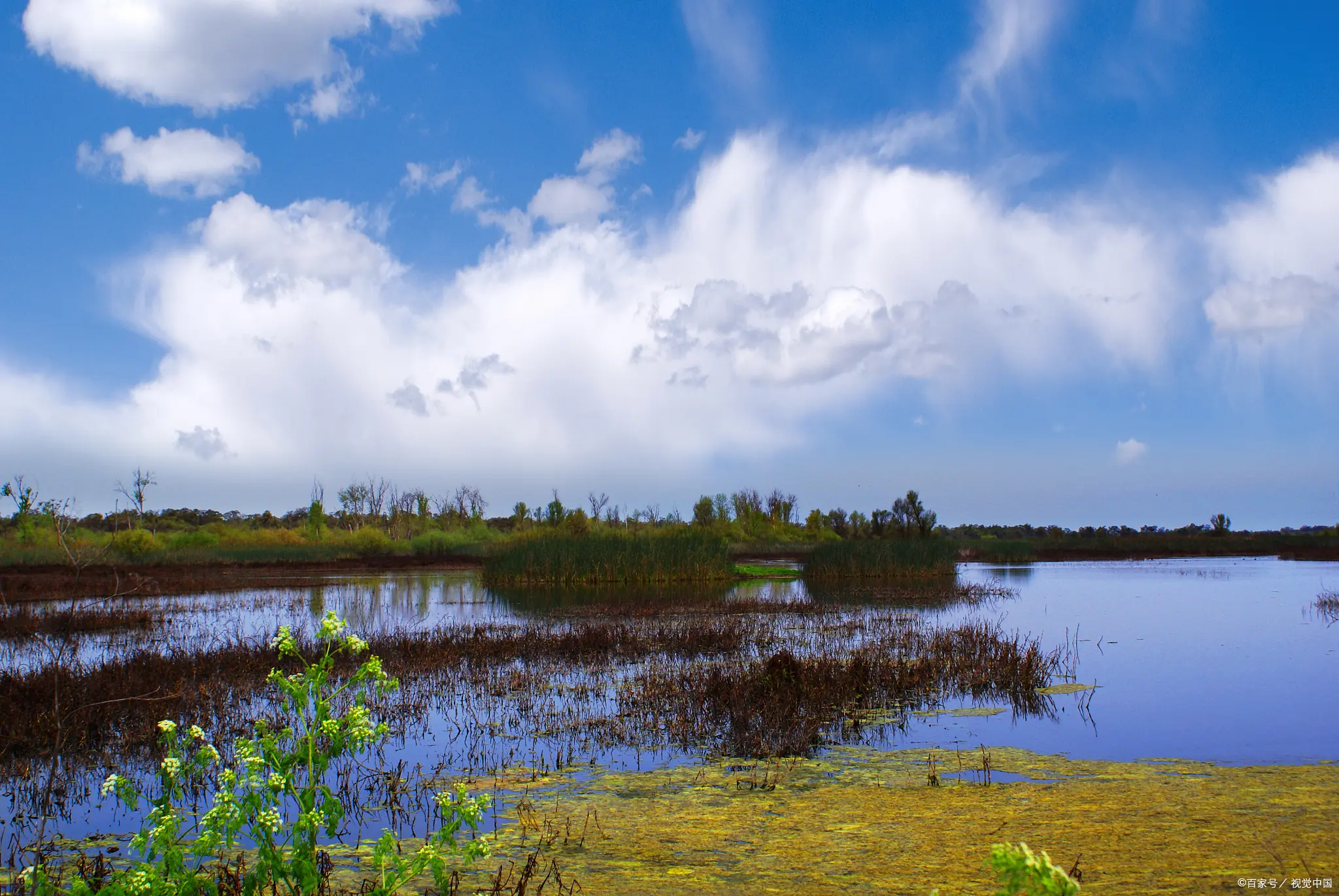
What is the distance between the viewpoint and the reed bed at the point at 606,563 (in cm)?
3322

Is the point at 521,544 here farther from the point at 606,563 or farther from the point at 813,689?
the point at 813,689

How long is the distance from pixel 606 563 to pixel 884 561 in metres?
11.4

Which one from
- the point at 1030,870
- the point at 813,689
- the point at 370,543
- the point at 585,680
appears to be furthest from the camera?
the point at 370,543

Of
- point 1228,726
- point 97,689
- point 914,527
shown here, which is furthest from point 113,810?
point 914,527

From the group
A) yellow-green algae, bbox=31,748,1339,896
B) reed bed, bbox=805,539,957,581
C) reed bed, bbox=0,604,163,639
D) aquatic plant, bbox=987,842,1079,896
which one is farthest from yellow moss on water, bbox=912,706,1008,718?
reed bed, bbox=805,539,957,581

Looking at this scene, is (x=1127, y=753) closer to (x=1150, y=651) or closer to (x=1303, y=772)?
(x=1303, y=772)

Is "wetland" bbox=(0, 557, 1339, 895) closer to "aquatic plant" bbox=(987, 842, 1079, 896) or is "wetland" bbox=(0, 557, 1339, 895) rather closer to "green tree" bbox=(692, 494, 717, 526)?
"aquatic plant" bbox=(987, 842, 1079, 896)

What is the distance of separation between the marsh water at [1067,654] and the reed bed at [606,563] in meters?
1.96

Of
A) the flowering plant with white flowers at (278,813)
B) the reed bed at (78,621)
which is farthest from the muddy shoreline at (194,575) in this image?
the flowering plant with white flowers at (278,813)

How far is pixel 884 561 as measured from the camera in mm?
36281

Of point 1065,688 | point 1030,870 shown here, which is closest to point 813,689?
point 1065,688

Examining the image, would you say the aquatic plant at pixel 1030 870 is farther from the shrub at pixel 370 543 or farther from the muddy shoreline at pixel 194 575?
the shrub at pixel 370 543

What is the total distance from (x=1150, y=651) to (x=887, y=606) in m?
8.36

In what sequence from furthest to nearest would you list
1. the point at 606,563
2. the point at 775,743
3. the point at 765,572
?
1. the point at 765,572
2. the point at 606,563
3. the point at 775,743
